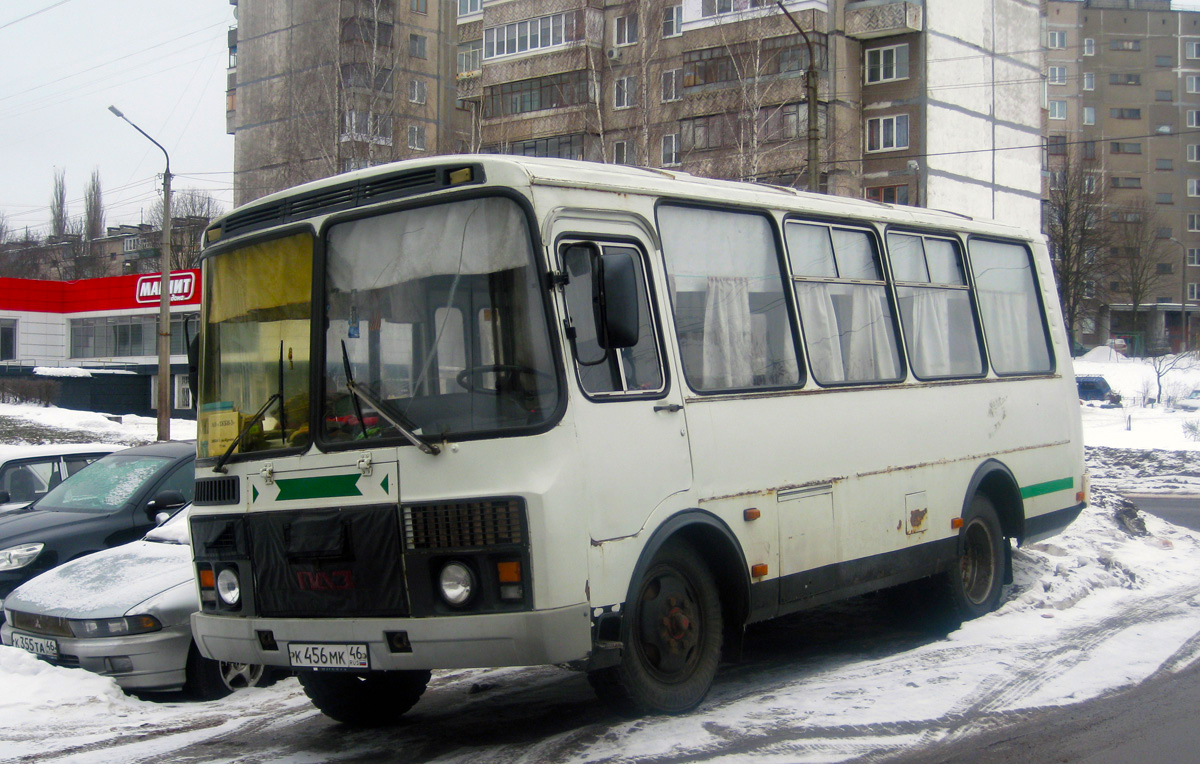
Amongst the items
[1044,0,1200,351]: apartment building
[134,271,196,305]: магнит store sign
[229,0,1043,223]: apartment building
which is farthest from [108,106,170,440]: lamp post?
Answer: [1044,0,1200,351]: apartment building

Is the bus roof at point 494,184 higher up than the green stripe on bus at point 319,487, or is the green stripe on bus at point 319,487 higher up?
the bus roof at point 494,184

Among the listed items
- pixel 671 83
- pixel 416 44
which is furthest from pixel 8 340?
pixel 671 83

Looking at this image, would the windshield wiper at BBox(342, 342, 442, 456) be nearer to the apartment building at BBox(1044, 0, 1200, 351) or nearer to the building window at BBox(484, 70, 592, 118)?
the building window at BBox(484, 70, 592, 118)

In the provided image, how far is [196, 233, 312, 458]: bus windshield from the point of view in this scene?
20.0 feet

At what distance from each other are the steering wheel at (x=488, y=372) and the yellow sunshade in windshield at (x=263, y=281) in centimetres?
106

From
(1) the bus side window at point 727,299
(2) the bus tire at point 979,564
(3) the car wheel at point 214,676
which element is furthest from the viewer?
(2) the bus tire at point 979,564

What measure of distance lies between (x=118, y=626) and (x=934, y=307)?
5.95 metres

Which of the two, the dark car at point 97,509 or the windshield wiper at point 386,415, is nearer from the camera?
the windshield wiper at point 386,415

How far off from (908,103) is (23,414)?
3386 centimetres

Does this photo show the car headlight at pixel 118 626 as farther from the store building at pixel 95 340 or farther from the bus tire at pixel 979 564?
the store building at pixel 95 340

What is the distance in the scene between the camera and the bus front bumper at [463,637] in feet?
17.4

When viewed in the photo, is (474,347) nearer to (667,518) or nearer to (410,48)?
(667,518)

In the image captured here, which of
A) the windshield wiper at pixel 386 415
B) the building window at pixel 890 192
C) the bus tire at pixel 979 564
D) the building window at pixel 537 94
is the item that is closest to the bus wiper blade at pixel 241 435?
the windshield wiper at pixel 386 415

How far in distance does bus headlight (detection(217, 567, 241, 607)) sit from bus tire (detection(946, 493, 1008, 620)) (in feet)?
16.6
